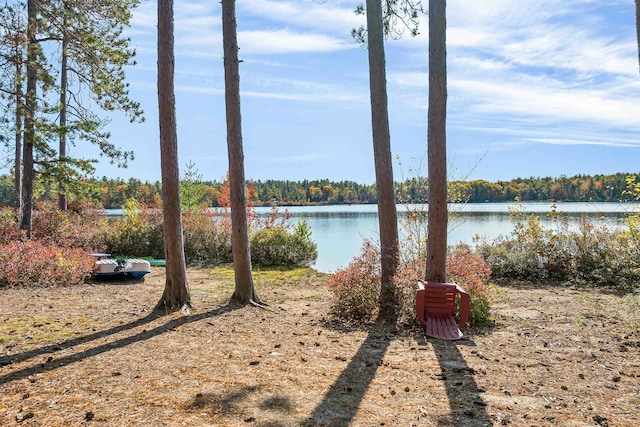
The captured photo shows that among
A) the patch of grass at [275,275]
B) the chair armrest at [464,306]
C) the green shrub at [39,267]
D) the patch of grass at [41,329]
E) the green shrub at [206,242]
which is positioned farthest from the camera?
the green shrub at [206,242]

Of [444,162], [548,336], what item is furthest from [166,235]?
[548,336]

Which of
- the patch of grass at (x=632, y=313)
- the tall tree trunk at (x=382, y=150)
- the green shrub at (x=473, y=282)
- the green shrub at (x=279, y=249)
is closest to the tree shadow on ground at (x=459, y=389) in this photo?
→ the green shrub at (x=473, y=282)

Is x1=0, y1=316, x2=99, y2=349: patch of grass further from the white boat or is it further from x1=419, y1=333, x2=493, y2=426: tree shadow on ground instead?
x1=419, y1=333, x2=493, y2=426: tree shadow on ground

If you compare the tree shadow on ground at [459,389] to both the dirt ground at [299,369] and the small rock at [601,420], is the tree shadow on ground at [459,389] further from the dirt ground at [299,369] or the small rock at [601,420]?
the small rock at [601,420]

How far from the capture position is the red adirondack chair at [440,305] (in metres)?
5.73

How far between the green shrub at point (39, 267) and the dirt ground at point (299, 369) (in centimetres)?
168

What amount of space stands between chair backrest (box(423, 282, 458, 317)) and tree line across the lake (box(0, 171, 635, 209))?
1891mm

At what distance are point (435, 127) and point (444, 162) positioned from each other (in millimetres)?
489

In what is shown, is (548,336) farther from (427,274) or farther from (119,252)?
(119,252)

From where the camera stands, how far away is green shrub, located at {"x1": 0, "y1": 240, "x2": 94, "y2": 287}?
8.45 metres

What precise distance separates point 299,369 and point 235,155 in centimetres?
401

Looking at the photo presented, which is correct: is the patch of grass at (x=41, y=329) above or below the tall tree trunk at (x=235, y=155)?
below

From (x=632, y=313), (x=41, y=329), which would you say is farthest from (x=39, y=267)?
(x=632, y=313)

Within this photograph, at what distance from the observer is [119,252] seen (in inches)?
561
